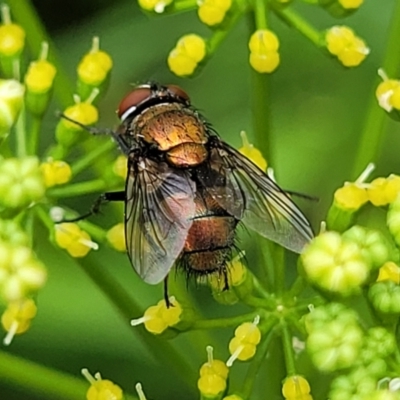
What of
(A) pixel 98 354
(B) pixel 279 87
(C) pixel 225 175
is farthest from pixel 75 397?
(B) pixel 279 87

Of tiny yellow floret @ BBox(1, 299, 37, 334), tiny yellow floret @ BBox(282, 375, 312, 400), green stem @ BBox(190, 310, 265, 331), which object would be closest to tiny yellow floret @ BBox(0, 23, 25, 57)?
tiny yellow floret @ BBox(1, 299, 37, 334)

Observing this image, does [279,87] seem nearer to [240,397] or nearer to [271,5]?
[271,5]

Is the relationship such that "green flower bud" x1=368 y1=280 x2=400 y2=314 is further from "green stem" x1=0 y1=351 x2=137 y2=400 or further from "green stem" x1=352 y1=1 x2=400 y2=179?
"green stem" x1=0 y1=351 x2=137 y2=400

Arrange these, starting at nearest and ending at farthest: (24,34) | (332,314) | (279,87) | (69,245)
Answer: (332,314), (69,245), (24,34), (279,87)

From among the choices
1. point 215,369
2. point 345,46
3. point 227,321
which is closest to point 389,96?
point 345,46

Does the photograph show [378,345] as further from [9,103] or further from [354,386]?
[9,103]

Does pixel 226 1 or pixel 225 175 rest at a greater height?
pixel 226 1
